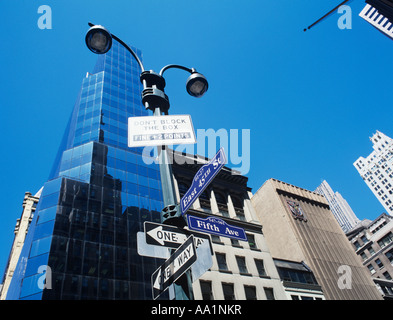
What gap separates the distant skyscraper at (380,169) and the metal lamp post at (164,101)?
15505cm

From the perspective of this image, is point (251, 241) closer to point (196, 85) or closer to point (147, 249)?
point (196, 85)

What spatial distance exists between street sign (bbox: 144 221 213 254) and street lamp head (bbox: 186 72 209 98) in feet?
15.0

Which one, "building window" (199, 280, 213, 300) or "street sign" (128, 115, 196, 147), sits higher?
"building window" (199, 280, 213, 300)

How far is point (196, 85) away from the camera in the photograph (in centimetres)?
877

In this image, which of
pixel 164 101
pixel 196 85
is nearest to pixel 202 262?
pixel 164 101

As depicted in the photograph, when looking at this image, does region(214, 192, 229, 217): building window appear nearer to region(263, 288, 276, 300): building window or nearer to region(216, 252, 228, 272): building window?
region(216, 252, 228, 272): building window

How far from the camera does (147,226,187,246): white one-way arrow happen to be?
5.25 metres

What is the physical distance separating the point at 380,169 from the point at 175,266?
576 feet

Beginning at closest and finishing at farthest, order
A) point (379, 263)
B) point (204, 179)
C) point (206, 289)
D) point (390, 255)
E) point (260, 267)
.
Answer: point (204, 179) < point (206, 289) < point (260, 267) < point (390, 255) < point (379, 263)

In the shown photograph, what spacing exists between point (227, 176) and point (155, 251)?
3448 centimetres

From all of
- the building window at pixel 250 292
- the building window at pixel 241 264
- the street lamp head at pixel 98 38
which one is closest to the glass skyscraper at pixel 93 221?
the building window at pixel 241 264

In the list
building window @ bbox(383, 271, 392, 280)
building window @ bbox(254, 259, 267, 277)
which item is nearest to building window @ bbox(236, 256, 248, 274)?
building window @ bbox(254, 259, 267, 277)

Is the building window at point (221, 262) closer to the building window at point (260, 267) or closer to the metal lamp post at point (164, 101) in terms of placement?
the building window at point (260, 267)

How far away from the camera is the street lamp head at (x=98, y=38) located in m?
7.98
